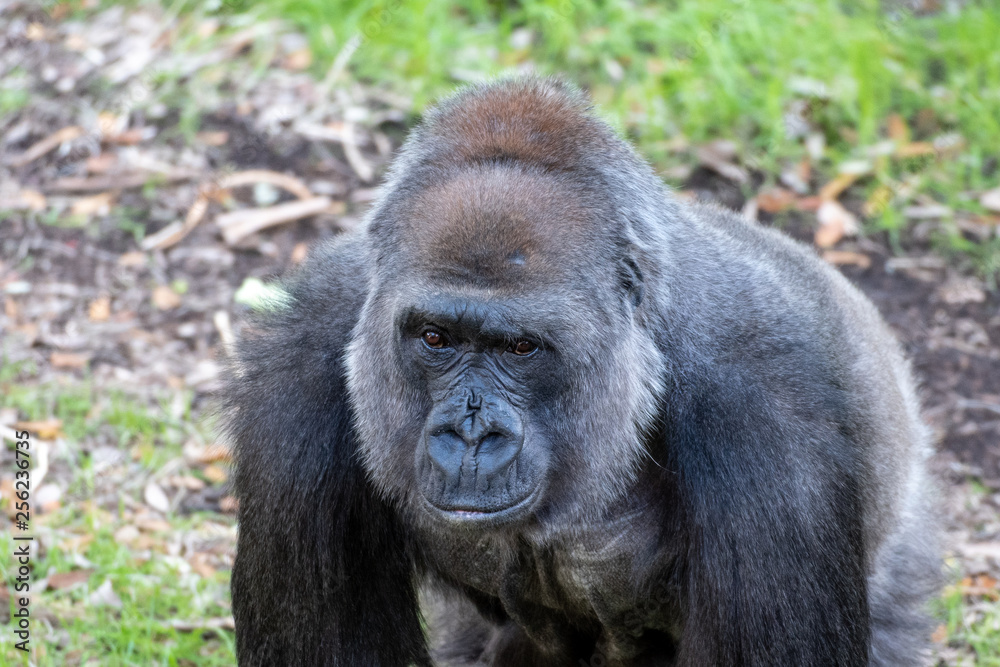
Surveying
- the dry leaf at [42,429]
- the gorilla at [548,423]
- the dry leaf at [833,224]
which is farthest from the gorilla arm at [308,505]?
the dry leaf at [833,224]

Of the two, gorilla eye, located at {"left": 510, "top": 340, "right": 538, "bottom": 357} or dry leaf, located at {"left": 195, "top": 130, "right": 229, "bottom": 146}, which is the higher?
gorilla eye, located at {"left": 510, "top": 340, "right": 538, "bottom": 357}

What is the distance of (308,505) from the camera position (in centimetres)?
440

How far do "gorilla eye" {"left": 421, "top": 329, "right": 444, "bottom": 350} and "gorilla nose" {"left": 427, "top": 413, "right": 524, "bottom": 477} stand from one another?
28cm

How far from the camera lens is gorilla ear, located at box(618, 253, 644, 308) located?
408 cm

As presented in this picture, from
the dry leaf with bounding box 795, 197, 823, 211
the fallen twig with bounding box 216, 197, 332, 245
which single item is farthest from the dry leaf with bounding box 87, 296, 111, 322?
the dry leaf with bounding box 795, 197, 823, 211

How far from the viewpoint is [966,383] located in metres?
7.22

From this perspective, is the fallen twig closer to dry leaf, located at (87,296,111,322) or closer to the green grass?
dry leaf, located at (87,296,111,322)

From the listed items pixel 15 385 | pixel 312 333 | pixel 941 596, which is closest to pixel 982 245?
pixel 941 596

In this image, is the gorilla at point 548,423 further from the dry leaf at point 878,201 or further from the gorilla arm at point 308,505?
the dry leaf at point 878,201

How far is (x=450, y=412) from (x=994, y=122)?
20.8ft

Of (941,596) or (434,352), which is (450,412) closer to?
(434,352)

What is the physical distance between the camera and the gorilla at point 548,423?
394cm

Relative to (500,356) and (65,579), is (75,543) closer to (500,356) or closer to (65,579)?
(65,579)

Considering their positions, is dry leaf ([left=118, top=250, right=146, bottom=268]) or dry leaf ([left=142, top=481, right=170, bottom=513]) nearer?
dry leaf ([left=142, top=481, right=170, bottom=513])
